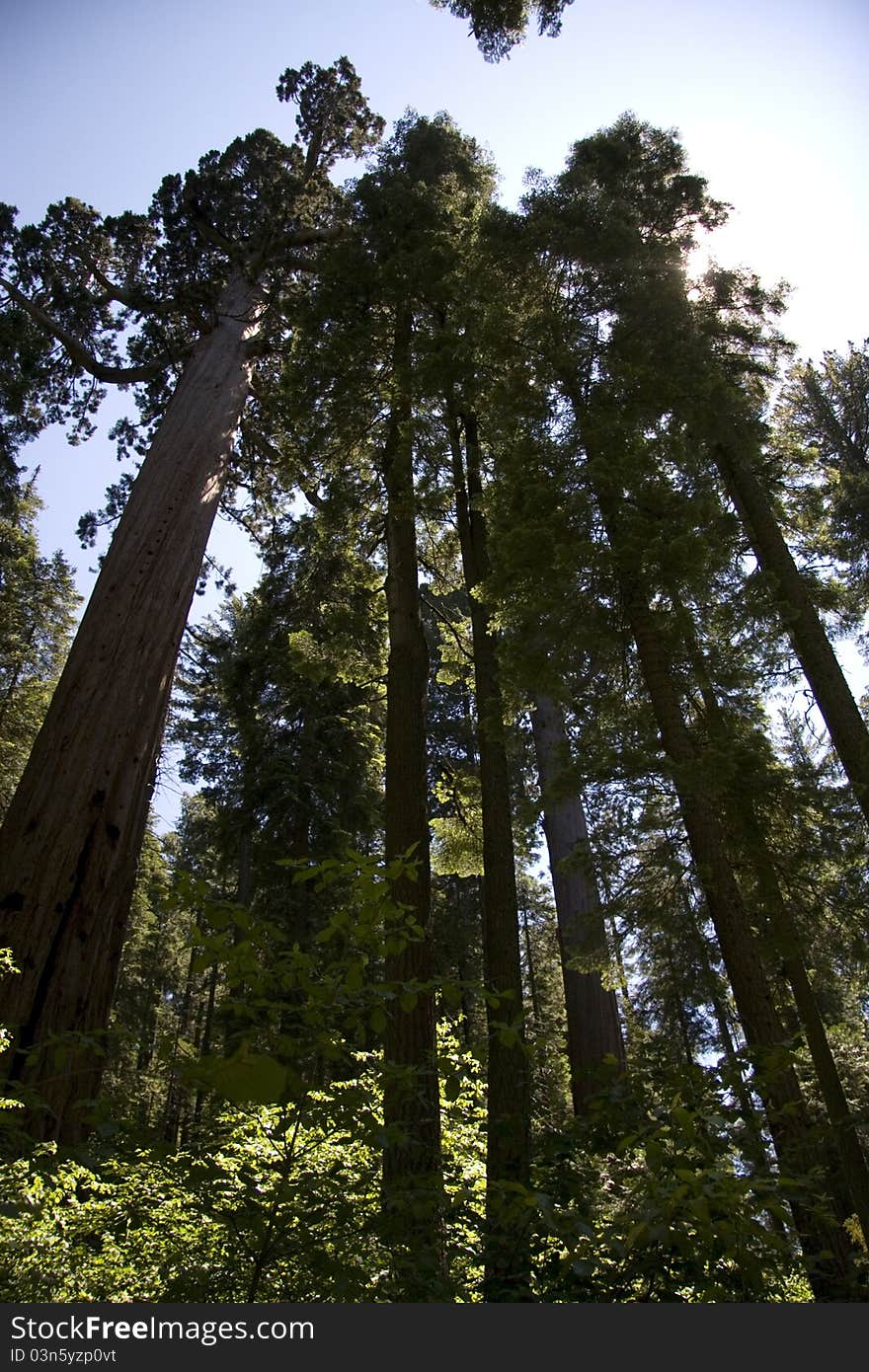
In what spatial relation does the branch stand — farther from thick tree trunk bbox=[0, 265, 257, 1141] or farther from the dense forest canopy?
thick tree trunk bbox=[0, 265, 257, 1141]

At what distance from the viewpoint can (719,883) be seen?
5.25 m

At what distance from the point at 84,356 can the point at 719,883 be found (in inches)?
459

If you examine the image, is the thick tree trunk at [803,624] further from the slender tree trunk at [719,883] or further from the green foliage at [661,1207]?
the green foliage at [661,1207]

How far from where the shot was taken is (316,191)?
12.5 metres

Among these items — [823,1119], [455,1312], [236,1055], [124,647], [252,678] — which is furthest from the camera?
[252,678]

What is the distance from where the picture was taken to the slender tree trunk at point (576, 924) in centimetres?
602

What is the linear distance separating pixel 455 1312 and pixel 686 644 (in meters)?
5.44

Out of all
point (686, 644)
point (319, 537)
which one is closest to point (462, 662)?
point (319, 537)

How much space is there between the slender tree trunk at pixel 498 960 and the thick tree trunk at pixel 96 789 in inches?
73.2

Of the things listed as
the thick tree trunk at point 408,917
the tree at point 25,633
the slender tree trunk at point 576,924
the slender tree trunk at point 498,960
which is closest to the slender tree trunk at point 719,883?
the slender tree trunk at point 576,924

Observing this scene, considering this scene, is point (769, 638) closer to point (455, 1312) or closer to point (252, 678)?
point (455, 1312)

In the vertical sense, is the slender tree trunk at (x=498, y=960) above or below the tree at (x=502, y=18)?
below

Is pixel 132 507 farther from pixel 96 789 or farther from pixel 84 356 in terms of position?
pixel 84 356

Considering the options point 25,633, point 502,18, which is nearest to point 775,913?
point 502,18
